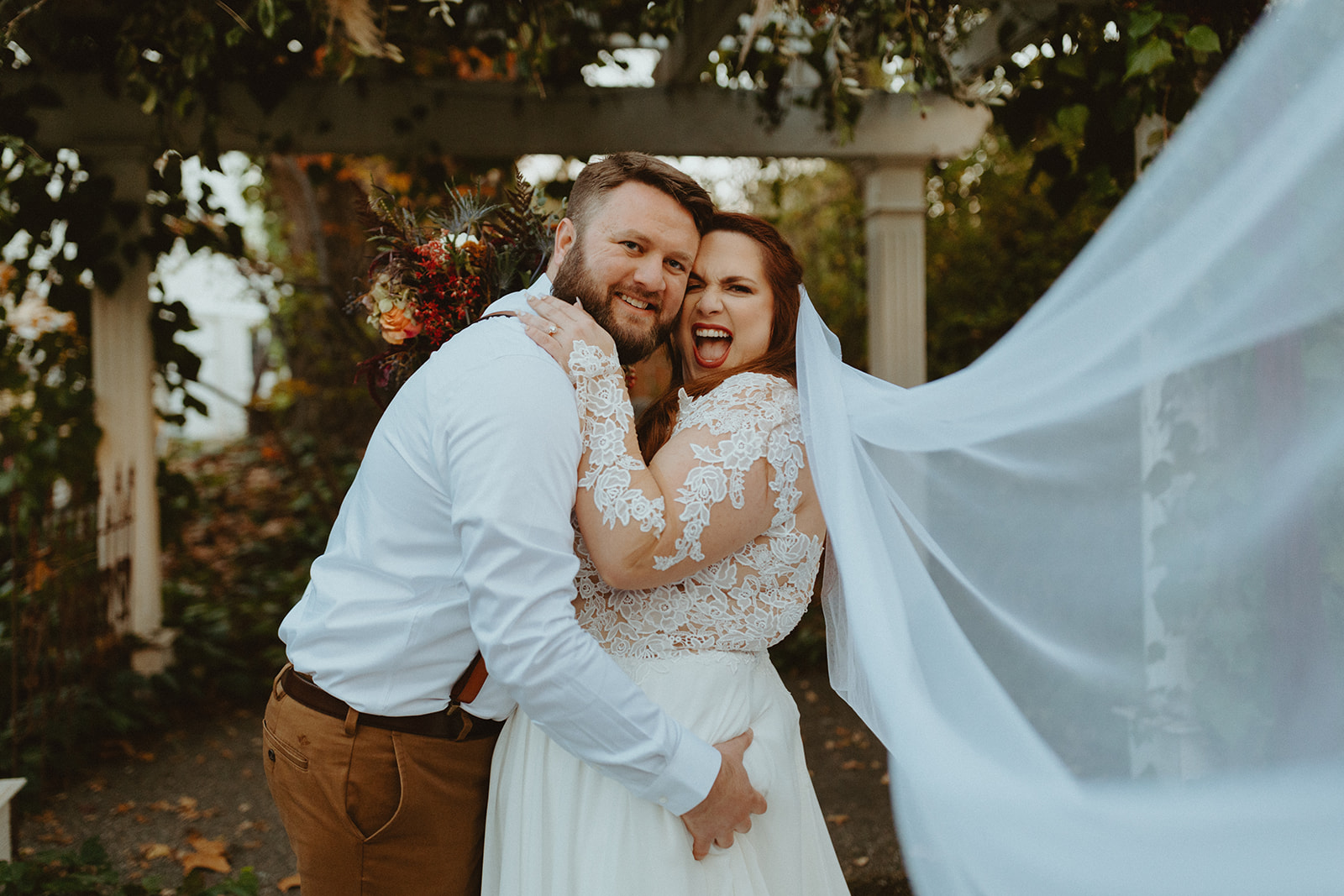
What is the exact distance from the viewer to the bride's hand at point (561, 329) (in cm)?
171

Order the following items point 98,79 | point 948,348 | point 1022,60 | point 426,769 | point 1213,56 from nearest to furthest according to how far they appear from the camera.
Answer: point 426,769 < point 1213,56 < point 1022,60 < point 98,79 < point 948,348

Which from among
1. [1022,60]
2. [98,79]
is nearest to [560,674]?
[1022,60]

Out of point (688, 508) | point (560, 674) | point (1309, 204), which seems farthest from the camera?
point (688, 508)

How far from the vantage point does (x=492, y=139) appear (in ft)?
16.5

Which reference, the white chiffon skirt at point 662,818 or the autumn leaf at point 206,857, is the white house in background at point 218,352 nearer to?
the autumn leaf at point 206,857

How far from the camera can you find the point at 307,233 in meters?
8.22

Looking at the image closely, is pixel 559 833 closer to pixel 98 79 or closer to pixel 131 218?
pixel 131 218

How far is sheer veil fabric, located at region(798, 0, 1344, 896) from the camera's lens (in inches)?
51.2

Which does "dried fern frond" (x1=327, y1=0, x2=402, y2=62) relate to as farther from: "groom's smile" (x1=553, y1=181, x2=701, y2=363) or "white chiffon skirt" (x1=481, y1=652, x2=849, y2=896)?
"white chiffon skirt" (x1=481, y1=652, x2=849, y2=896)

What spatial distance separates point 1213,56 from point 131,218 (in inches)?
181

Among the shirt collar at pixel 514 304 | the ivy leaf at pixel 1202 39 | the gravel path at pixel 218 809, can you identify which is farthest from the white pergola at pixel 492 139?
the shirt collar at pixel 514 304

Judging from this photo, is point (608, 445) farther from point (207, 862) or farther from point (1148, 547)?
point (207, 862)

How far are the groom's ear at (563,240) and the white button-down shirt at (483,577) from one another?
0.16m

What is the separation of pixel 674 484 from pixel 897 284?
157 inches
